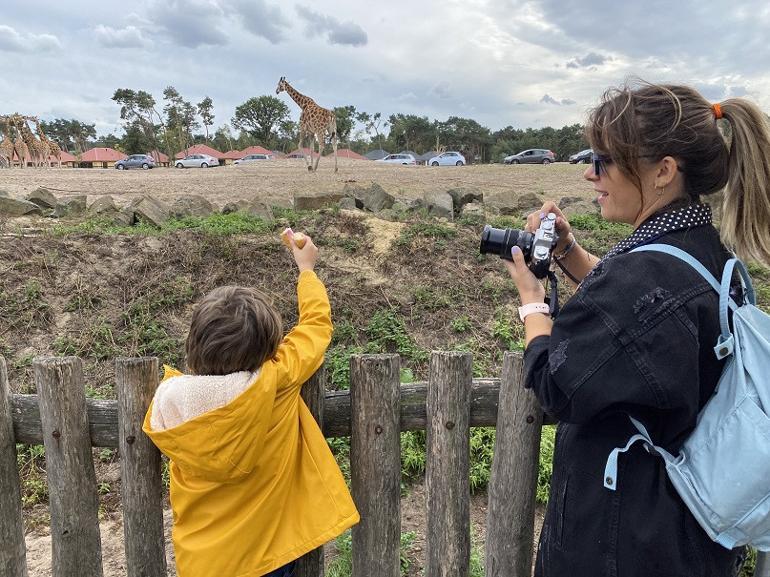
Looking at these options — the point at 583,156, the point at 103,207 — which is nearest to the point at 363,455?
the point at 103,207

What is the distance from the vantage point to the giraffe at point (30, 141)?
2494 centimetres

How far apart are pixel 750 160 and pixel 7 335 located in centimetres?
519

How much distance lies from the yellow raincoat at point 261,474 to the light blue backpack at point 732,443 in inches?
38.5

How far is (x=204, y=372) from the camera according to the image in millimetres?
1762

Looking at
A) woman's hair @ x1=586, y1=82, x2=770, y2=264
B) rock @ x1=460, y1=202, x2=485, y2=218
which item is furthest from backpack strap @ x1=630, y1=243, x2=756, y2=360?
rock @ x1=460, y1=202, x2=485, y2=218

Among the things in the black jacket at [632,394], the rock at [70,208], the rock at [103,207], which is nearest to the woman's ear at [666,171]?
the black jacket at [632,394]

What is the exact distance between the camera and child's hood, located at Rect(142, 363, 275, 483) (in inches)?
64.9

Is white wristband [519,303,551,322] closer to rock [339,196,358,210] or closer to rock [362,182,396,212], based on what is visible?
rock [339,196,358,210]

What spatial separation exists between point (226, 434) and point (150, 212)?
19.5 feet

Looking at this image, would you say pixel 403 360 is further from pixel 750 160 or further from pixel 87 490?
pixel 750 160

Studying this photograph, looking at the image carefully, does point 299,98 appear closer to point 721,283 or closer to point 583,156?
point 583,156

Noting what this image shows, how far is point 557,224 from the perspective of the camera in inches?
75.2

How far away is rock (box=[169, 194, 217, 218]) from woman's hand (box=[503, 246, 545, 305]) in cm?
648

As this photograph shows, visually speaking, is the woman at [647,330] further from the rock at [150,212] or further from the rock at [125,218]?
the rock at [125,218]
